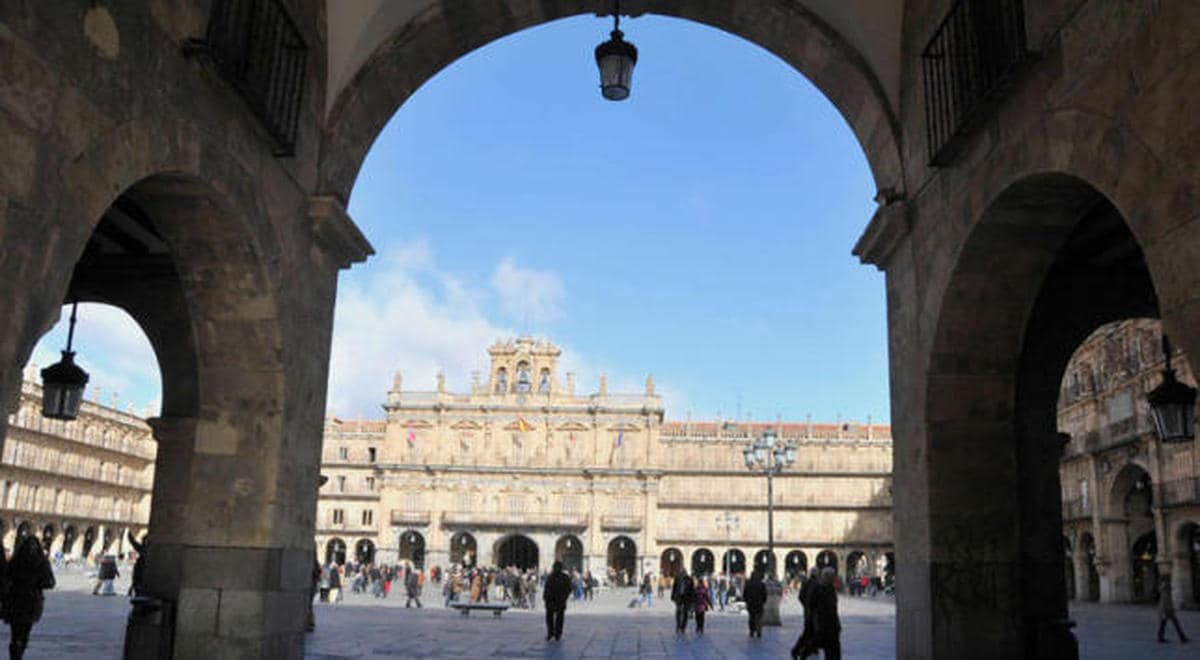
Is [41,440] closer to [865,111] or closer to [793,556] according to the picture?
[793,556]

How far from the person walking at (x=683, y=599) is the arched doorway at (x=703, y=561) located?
139 feet

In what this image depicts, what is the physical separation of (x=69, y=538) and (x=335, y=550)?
53.3 ft

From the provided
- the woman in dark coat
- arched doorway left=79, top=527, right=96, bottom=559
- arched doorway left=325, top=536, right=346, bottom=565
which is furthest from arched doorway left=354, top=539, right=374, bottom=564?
the woman in dark coat

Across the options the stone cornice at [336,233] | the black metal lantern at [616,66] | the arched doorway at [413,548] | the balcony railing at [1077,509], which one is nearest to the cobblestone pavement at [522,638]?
the stone cornice at [336,233]

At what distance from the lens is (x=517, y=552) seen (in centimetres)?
5728

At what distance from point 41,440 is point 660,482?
3333 centimetres

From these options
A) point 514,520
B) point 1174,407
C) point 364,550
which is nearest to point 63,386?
point 1174,407

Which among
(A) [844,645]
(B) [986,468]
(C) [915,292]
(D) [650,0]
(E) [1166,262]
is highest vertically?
(D) [650,0]

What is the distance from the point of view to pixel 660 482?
57500mm

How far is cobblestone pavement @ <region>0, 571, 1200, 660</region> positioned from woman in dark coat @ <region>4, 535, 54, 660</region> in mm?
1722

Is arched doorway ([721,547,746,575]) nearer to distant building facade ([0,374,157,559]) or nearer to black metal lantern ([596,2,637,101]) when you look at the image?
distant building facade ([0,374,157,559])

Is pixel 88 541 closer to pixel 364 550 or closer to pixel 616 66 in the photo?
pixel 364 550

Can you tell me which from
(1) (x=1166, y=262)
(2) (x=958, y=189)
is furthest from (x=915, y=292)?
(1) (x=1166, y=262)

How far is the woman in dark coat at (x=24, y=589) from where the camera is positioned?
22.8 ft
